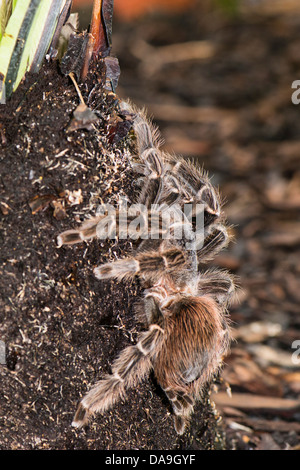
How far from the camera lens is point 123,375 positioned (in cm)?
253

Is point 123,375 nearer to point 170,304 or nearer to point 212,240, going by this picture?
point 170,304

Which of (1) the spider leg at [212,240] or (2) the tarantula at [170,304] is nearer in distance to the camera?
(2) the tarantula at [170,304]

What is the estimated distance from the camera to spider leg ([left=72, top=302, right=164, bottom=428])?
249 cm

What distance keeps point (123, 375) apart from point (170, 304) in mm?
505

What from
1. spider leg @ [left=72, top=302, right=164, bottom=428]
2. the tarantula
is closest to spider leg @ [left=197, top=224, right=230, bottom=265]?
the tarantula

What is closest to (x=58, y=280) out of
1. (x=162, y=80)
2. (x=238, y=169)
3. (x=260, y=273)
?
(x=260, y=273)

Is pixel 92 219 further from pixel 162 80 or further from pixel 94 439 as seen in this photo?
pixel 162 80

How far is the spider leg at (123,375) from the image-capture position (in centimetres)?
249

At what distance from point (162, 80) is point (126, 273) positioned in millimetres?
6666

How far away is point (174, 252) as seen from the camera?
2.76 m

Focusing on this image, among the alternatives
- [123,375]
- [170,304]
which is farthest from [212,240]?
[123,375]

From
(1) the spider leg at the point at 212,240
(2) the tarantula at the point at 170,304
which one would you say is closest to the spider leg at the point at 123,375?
(2) the tarantula at the point at 170,304

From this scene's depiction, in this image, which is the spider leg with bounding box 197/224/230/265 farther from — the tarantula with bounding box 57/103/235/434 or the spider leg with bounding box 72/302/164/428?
the spider leg with bounding box 72/302/164/428

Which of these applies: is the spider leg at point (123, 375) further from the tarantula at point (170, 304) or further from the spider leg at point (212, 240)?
the spider leg at point (212, 240)
